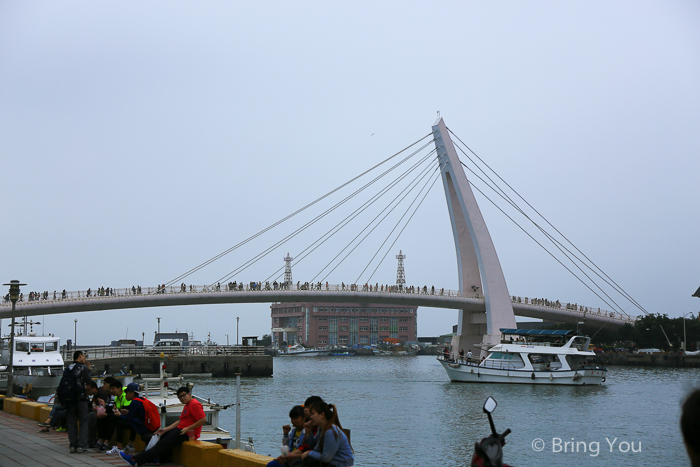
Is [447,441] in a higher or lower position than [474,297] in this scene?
lower

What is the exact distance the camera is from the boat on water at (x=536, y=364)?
32781mm

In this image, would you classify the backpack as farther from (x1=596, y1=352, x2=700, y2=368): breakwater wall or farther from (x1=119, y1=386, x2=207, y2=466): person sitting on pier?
(x1=596, y1=352, x2=700, y2=368): breakwater wall

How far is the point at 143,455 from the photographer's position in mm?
7777

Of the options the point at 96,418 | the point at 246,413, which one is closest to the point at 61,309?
the point at 246,413

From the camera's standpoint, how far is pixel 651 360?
2068 inches

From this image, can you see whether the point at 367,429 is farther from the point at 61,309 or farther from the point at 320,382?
the point at 61,309

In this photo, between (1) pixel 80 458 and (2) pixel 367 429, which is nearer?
(1) pixel 80 458

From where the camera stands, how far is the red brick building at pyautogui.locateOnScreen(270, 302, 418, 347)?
134m

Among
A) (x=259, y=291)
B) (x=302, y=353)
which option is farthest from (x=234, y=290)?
(x=302, y=353)

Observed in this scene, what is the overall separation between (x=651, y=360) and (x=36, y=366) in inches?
1741

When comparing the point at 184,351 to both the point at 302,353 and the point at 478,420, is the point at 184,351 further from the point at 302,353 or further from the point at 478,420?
the point at 302,353

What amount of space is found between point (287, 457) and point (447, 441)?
11.4m

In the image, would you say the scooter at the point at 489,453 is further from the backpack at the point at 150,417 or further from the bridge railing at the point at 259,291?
the bridge railing at the point at 259,291

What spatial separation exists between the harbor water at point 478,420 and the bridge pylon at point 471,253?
548 centimetres
